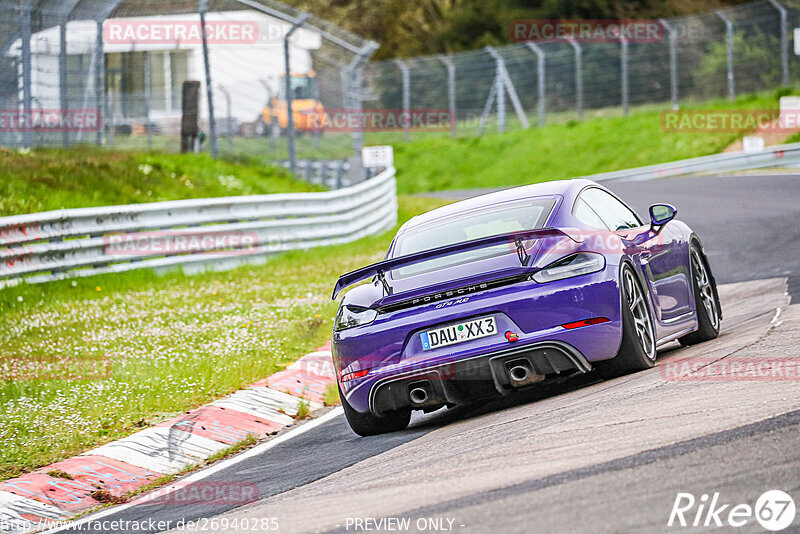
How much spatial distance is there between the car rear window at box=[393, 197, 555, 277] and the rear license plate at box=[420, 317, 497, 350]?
19.6 inches

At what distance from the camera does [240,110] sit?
23.5 metres

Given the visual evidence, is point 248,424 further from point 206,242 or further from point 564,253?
point 206,242

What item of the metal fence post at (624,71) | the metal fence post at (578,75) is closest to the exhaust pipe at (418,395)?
the metal fence post at (624,71)

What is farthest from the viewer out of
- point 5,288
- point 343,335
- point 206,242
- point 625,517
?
point 206,242

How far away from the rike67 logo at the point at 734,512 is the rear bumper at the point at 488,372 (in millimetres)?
2318

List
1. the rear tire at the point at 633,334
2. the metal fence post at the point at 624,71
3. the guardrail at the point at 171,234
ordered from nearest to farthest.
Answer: the rear tire at the point at 633,334 < the guardrail at the point at 171,234 < the metal fence post at the point at 624,71

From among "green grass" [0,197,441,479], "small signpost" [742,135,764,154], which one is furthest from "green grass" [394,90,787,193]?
"green grass" [0,197,441,479]

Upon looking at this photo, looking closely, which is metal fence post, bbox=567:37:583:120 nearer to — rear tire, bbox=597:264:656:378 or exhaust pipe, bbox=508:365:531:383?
rear tire, bbox=597:264:656:378

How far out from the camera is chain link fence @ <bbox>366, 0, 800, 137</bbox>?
3231 cm

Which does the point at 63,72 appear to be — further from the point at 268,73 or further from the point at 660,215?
the point at 660,215

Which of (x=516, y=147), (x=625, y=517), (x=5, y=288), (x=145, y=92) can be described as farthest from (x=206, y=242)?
(x=516, y=147)

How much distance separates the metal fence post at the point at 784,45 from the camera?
103 feet

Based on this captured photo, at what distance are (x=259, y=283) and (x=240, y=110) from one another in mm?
8698

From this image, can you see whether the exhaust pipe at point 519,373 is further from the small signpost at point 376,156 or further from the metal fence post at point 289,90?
the small signpost at point 376,156
